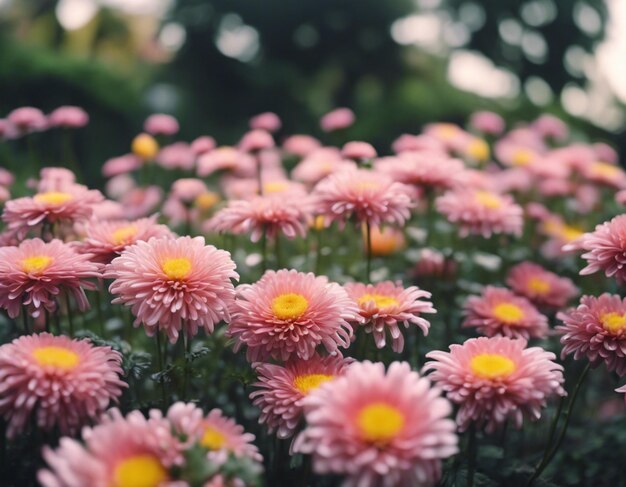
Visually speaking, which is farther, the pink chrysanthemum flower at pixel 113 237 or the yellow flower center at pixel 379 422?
the pink chrysanthemum flower at pixel 113 237

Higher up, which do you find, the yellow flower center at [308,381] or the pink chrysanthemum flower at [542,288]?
the yellow flower center at [308,381]

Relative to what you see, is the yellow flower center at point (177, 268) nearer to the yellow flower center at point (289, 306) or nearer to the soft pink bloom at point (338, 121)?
the yellow flower center at point (289, 306)

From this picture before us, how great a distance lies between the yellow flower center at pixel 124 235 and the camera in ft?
5.71

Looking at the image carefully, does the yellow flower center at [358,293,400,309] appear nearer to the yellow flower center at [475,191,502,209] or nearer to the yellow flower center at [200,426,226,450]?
the yellow flower center at [200,426,226,450]

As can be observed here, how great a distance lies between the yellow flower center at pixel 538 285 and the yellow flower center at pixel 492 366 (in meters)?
0.92

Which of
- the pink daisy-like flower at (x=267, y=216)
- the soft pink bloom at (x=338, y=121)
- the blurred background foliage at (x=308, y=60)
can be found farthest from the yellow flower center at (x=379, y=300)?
the blurred background foliage at (x=308, y=60)

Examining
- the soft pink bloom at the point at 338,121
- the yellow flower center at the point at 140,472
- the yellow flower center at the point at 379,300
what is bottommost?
the yellow flower center at the point at 140,472

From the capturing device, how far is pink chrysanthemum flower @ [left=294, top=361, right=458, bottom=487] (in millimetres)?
1110

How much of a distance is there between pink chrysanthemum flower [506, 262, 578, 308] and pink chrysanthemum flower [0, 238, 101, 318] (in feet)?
4.90

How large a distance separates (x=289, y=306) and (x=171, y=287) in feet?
0.96

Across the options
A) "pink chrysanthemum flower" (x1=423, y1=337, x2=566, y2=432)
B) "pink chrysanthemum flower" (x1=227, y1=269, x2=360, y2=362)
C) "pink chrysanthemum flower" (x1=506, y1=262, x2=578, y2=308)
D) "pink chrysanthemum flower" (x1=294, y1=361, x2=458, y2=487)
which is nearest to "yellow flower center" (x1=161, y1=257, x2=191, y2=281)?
"pink chrysanthemum flower" (x1=227, y1=269, x2=360, y2=362)

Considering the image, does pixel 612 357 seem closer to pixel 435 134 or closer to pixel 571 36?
pixel 435 134

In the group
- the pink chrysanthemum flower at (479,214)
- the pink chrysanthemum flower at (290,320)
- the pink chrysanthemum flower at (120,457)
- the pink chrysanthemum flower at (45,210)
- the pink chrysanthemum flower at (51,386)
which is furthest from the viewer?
the pink chrysanthemum flower at (479,214)

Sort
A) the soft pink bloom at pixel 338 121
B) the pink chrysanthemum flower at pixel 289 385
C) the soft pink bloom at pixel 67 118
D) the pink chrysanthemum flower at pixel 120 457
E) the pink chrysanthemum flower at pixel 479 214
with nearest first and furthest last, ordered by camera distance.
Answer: the pink chrysanthemum flower at pixel 120 457
the pink chrysanthemum flower at pixel 289 385
the pink chrysanthemum flower at pixel 479 214
the soft pink bloom at pixel 67 118
the soft pink bloom at pixel 338 121
